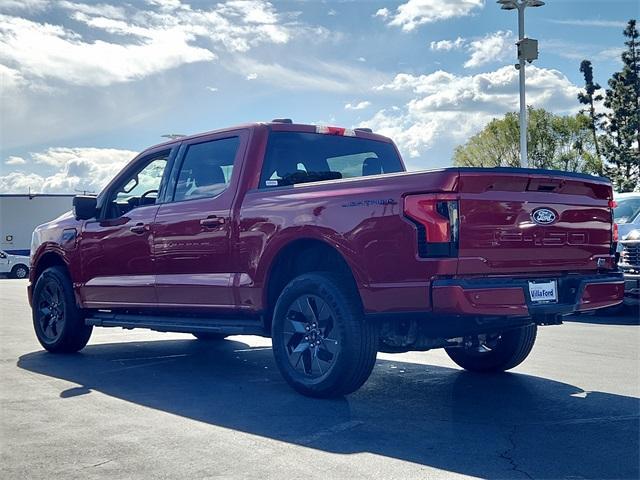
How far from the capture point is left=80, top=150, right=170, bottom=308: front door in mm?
7301

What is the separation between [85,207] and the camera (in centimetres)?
795

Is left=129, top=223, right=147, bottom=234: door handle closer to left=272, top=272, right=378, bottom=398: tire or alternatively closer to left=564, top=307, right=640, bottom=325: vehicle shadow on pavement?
left=272, top=272, right=378, bottom=398: tire

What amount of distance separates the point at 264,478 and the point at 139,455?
32.1 inches

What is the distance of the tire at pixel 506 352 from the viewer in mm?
6637

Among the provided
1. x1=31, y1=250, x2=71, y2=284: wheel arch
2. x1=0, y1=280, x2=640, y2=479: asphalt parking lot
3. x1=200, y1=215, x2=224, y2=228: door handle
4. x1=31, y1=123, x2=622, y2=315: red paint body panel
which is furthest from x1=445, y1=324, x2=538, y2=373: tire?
x1=31, y1=250, x2=71, y2=284: wheel arch

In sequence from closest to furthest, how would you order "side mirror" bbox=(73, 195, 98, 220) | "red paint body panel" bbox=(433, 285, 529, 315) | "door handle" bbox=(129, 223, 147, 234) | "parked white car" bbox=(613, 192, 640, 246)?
"red paint body panel" bbox=(433, 285, 529, 315)
"door handle" bbox=(129, 223, 147, 234)
"side mirror" bbox=(73, 195, 98, 220)
"parked white car" bbox=(613, 192, 640, 246)

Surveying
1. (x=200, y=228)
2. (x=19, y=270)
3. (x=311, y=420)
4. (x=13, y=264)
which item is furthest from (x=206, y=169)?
(x=19, y=270)

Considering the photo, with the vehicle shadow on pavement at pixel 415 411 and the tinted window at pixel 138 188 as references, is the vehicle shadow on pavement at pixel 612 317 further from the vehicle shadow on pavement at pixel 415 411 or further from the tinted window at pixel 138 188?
the tinted window at pixel 138 188

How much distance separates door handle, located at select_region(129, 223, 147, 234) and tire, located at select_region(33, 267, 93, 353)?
1334 millimetres

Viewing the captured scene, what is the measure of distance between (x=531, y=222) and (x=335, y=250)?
4.43 ft

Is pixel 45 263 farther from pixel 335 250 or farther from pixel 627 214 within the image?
pixel 627 214

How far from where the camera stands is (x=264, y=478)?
3904 millimetres

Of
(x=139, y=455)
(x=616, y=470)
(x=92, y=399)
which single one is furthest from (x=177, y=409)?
(x=616, y=470)

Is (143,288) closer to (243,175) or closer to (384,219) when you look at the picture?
(243,175)
